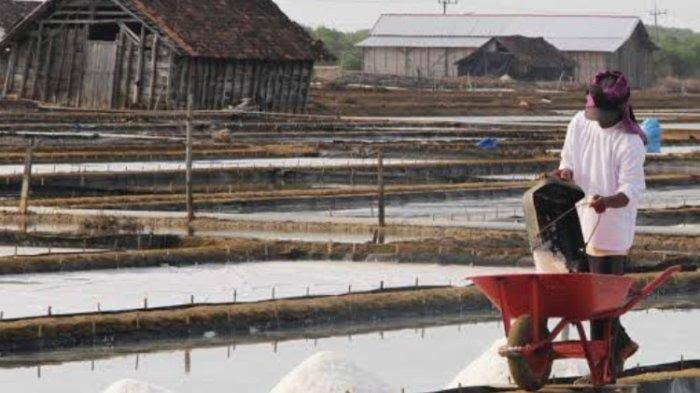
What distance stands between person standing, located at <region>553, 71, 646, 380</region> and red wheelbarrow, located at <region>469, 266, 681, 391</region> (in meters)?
0.22

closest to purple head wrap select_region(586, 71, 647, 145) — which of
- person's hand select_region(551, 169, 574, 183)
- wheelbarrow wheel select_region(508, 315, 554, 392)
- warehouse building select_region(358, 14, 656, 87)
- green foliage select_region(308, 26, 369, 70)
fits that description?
person's hand select_region(551, 169, 574, 183)

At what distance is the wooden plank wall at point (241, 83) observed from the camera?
3812cm

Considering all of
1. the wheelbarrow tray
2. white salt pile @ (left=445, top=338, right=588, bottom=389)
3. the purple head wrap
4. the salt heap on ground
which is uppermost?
the purple head wrap

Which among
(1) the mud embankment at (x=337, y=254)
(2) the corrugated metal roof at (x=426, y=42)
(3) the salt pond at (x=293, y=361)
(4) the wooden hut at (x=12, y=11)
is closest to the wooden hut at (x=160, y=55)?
(4) the wooden hut at (x=12, y=11)

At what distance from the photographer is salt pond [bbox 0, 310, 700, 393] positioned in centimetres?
815

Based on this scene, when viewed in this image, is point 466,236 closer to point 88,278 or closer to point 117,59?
point 88,278

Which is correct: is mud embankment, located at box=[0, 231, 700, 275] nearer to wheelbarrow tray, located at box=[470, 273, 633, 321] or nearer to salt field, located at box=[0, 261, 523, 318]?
salt field, located at box=[0, 261, 523, 318]

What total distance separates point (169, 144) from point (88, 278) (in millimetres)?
15294

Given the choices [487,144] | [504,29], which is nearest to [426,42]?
[504,29]

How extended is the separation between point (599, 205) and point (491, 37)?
68375mm

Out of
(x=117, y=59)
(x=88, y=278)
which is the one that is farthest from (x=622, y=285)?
(x=117, y=59)

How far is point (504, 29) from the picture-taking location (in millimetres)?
79250

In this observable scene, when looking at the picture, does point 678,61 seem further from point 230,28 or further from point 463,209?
point 463,209

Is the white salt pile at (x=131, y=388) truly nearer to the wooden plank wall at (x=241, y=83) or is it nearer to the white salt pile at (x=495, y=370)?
the white salt pile at (x=495, y=370)
